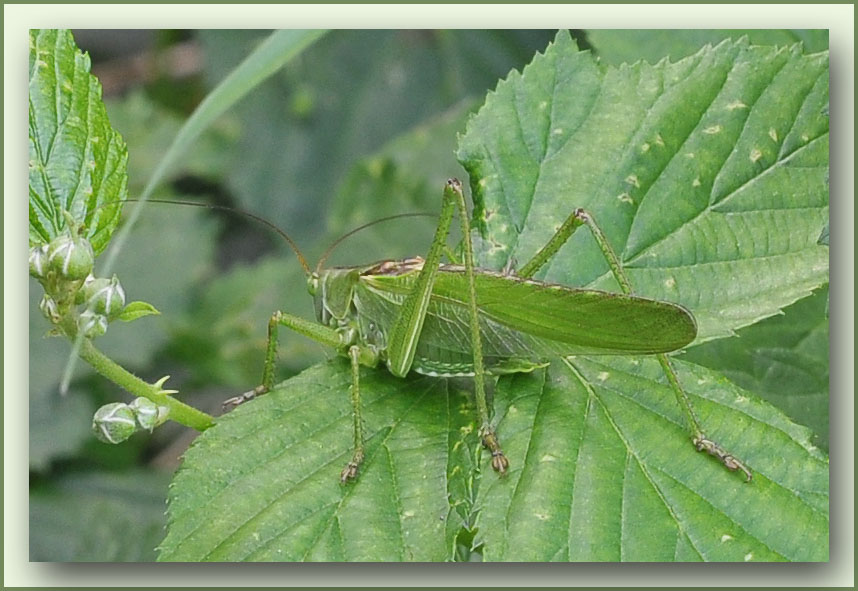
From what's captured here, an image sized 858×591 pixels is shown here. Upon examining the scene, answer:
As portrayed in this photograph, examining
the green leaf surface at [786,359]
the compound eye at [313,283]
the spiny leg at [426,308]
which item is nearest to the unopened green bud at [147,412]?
the spiny leg at [426,308]

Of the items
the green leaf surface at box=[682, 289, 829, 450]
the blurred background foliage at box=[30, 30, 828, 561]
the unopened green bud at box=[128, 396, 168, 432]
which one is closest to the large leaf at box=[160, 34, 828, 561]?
the unopened green bud at box=[128, 396, 168, 432]

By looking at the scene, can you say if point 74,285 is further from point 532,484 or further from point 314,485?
point 532,484

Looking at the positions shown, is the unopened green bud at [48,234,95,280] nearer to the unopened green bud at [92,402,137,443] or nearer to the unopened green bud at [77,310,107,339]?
the unopened green bud at [77,310,107,339]

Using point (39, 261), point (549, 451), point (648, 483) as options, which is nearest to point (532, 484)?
point (549, 451)

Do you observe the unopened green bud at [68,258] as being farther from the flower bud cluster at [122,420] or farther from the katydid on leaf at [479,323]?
the katydid on leaf at [479,323]

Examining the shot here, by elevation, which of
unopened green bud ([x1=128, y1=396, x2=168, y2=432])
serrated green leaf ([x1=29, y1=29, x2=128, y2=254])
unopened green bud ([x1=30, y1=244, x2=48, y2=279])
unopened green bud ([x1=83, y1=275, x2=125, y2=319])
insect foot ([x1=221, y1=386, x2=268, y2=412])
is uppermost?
serrated green leaf ([x1=29, y1=29, x2=128, y2=254])

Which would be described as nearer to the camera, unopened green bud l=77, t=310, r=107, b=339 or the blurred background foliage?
unopened green bud l=77, t=310, r=107, b=339

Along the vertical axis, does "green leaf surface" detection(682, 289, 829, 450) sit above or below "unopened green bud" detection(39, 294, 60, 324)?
below
